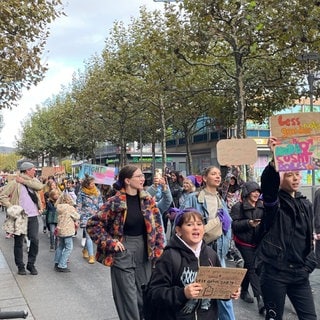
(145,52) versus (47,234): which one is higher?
(145,52)

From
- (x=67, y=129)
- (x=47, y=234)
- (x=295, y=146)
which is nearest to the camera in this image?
(x=295, y=146)

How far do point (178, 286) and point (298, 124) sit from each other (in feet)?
4.96

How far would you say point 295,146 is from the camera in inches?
139

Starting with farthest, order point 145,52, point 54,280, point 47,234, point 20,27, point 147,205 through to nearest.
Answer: point 145,52 < point 47,234 < point 20,27 < point 54,280 < point 147,205

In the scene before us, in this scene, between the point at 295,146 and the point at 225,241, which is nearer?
the point at 295,146

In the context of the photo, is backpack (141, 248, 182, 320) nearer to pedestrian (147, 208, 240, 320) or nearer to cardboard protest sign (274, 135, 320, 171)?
pedestrian (147, 208, 240, 320)

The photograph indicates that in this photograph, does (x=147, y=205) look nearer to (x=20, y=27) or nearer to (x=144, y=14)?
(x=20, y=27)

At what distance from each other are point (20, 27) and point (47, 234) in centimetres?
595

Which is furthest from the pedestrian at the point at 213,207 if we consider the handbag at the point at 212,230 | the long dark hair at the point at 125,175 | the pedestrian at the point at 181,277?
the pedestrian at the point at 181,277

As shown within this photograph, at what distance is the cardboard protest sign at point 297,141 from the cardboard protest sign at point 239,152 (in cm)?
153

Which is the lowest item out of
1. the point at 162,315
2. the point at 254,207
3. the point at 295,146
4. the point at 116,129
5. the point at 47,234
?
the point at 47,234

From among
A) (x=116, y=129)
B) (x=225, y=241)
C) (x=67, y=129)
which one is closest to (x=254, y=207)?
(x=225, y=241)

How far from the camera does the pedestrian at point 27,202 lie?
7.91 m

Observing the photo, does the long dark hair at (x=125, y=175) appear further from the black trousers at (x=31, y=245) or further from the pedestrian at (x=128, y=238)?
the black trousers at (x=31, y=245)
